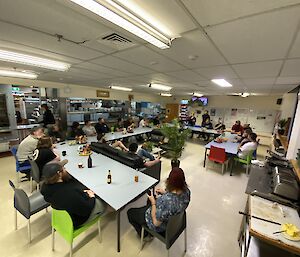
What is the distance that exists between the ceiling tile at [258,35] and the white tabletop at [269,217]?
186cm

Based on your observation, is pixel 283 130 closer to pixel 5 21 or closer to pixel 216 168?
pixel 216 168

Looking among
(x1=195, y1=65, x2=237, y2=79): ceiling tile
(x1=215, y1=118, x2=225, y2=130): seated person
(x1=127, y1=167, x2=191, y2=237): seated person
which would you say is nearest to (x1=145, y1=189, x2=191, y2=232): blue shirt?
(x1=127, y1=167, x2=191, y2=237): seated person

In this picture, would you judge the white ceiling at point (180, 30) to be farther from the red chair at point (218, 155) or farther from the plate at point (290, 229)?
the red chair at point (218, 155)

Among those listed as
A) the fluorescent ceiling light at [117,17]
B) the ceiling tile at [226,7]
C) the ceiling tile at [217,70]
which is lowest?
the fluorescent ceiling light at [117,17]

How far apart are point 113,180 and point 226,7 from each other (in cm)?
250

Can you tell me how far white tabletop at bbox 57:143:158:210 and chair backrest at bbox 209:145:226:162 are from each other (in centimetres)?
263

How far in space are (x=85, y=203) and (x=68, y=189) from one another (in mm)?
277

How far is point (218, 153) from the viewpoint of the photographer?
14.3 ft

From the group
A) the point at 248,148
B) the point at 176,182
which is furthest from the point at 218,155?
the point at 176,182

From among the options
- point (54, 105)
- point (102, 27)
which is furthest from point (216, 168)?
point (54, 105)

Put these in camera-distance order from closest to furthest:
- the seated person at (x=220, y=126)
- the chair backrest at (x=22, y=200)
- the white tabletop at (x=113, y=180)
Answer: the chair backrest at (x=22, y=200)
the white tabletop at (x=113, y=180)
the seated person at (x=220, y=126)

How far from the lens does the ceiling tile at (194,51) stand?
1.56m

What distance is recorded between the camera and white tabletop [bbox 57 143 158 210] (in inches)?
80.0

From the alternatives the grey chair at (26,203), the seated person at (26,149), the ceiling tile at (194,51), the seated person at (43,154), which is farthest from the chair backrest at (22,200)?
the ceiling tile at (194,51)
